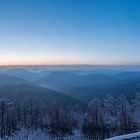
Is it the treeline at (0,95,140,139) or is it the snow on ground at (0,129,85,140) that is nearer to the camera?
the snow on ground at (0,129,85,140)

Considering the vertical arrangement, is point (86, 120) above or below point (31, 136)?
below

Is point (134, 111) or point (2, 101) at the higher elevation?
point (2, 101)

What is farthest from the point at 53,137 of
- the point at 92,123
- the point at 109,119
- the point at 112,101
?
the point at 112,101

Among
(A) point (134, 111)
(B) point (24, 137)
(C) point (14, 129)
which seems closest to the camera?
(B) point (24, 137)

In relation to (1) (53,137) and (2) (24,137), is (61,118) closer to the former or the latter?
(1) (53,137)

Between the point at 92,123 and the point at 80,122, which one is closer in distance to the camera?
the point at 92,123

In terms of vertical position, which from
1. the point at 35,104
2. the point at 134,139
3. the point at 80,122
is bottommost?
the point at 80,122

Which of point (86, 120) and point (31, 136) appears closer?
point (31, 136)

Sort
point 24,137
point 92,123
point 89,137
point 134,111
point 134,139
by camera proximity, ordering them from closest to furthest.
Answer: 1. point 134,139
2. point 24,137
3. point 89,137
4. point 92,123
5. point 134,111

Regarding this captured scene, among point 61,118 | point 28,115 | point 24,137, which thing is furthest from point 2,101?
point 61,118

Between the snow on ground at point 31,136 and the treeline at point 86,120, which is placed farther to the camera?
the treeline at point 86,120

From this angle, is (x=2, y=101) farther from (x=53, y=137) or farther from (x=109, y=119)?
(x=109, y=119)
